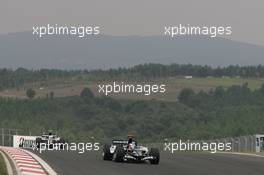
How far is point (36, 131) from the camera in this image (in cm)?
7281

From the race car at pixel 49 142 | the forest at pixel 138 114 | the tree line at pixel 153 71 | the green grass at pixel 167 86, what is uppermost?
the tree line at pixel 153 71

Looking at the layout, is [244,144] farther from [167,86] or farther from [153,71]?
[153,71]

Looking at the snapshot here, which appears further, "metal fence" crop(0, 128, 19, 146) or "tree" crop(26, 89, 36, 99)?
"tree" crop(26, 89, 36, 99)

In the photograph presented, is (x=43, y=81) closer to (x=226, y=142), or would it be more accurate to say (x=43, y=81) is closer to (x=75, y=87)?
(x=75, y=87)

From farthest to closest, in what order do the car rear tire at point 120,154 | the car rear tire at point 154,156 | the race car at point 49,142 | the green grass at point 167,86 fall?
1. the green grass at point 167,86
2. the race car at point 49,142
3. the car rear tire at point 120,154
4. the car rear tire at point 154,156

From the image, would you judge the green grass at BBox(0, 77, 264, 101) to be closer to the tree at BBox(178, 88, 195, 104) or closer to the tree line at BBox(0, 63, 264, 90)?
the tree at BBox(178, 88, 195, 104)

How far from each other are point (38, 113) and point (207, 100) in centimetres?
2436

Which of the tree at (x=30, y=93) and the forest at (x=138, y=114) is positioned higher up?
the tree at (x=30, y=93)

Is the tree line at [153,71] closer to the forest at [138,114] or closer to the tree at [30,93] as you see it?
→ the forest at [138,114]

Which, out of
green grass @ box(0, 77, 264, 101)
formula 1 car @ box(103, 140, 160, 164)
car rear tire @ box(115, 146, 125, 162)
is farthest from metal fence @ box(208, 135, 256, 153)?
green grass @ box(0, 77, 264, 101)

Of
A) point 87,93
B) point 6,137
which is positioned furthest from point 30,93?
point 6,137

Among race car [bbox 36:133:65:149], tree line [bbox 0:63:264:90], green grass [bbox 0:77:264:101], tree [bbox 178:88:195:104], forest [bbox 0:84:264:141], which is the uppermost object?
tree line [bbox 0:63:264:90]

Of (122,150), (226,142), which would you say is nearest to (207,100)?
(226,142)

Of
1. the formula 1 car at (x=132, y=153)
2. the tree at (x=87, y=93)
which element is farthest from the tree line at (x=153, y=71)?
the formula 1 car at (x=132, y=153)
